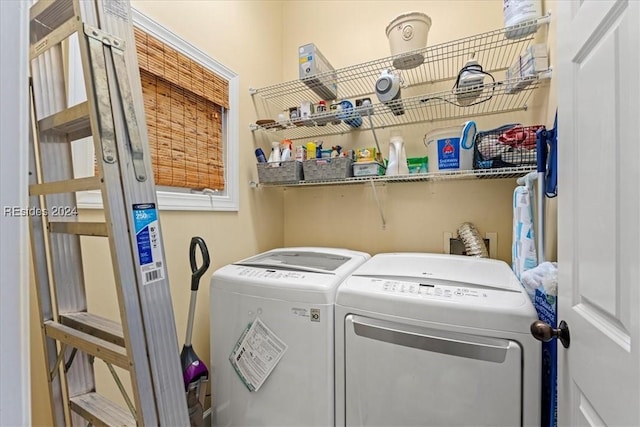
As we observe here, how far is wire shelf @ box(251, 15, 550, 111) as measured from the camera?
4.81ft

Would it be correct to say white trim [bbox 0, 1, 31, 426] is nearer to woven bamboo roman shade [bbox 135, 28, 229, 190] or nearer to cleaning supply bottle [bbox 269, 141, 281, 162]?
woven bamboo roman shade [bbox 135, 28, 229, 190]

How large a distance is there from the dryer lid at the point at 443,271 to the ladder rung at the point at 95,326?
2.84ft

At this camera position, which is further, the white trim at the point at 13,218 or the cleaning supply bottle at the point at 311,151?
the cleaning supply bottle at the point at 311,151

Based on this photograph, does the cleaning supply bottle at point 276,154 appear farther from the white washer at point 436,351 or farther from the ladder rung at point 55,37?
the ladder rung at point 55,37

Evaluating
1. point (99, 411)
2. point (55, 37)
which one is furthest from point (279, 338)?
point (55, 37)

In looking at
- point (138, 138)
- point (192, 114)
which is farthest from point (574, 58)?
point (192, 114)

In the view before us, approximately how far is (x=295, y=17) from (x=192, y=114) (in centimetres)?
127

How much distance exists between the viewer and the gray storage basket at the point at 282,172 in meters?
1.80

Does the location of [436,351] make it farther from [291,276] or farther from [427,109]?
[427,109]

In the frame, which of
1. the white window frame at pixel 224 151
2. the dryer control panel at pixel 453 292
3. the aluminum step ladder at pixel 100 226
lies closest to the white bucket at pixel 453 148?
the dryer control panel at pixel 453 292

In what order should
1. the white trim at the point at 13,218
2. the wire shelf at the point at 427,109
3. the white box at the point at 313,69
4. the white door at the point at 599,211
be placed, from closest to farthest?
the white trim at the point at 13,218 → the white door at the point at 599,211 → the wire shelf at the point at 427,109 → the white box at the point at 313,69

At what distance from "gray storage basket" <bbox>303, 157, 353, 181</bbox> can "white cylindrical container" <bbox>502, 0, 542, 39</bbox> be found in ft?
3.14

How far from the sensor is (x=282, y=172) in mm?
1812

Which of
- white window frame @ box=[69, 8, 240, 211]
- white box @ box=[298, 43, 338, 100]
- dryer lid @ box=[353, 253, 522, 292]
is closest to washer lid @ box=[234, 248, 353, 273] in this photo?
dryer lid @ box=[353, 253, 522, 292]
